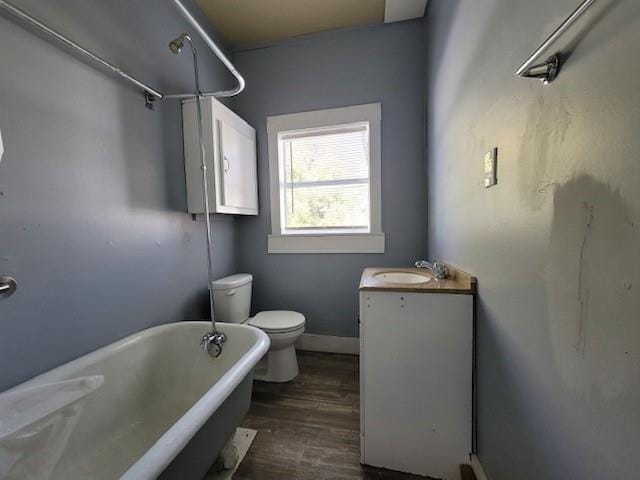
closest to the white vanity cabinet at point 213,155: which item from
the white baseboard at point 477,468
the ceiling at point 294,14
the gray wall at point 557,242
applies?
the ceiling at point 294,14

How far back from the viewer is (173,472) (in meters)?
0.70

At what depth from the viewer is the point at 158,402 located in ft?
4.43

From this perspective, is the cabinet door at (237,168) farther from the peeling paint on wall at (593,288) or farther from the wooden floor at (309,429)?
the peeling paint on wall at (593,288)

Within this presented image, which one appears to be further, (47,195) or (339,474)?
(339,474)

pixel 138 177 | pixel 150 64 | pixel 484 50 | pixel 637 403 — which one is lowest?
pixel 637 403

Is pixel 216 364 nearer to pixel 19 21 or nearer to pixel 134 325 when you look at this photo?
pixel 134 325

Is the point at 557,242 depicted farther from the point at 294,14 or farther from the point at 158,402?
the point at 294,14

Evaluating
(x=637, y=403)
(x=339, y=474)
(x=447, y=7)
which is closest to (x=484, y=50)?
(x=447, y=7)

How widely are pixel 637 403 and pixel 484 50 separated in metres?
1.14

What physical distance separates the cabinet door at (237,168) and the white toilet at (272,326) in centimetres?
62

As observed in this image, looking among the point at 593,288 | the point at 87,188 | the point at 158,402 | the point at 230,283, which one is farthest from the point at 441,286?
the point at 87,188

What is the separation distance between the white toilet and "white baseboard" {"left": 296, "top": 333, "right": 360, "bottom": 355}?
400 mm

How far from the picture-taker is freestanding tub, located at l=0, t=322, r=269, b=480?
2.51 ft

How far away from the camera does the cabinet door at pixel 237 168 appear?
182cm
